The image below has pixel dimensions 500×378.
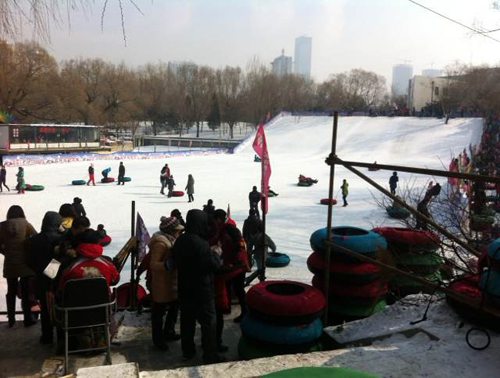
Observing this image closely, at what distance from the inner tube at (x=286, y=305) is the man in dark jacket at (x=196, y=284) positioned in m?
0.42

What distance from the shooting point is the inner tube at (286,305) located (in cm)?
394

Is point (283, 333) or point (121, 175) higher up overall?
point (283, 333)

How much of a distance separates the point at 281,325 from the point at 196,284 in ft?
2.81

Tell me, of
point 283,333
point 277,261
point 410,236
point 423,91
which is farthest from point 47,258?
point 423,91

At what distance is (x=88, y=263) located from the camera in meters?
3.93

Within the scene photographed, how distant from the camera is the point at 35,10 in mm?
2895

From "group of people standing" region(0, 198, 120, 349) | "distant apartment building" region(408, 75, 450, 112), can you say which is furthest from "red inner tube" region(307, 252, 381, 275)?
"distant apartment building" region(408, 75, 450, 112)

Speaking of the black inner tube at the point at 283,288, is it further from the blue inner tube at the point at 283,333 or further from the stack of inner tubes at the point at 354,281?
the stack of inner tubes at the point at 354,281

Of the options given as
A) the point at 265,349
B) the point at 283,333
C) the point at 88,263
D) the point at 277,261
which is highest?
the point at 88,263

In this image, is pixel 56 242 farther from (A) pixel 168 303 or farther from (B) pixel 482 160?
(B) pixel 482 160

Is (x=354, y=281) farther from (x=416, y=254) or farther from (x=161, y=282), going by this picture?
(x=161, y=282)

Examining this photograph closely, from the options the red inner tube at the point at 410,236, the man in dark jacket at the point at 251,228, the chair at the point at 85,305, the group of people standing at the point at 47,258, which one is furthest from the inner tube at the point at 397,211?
the chair at the point at 85,305

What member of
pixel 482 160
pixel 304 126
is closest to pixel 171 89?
pixel 304 126

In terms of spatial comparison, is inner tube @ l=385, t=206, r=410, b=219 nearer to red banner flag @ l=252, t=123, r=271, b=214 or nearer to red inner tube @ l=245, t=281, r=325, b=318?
red banner flag @ l=252, t=123, r=271, b=214
